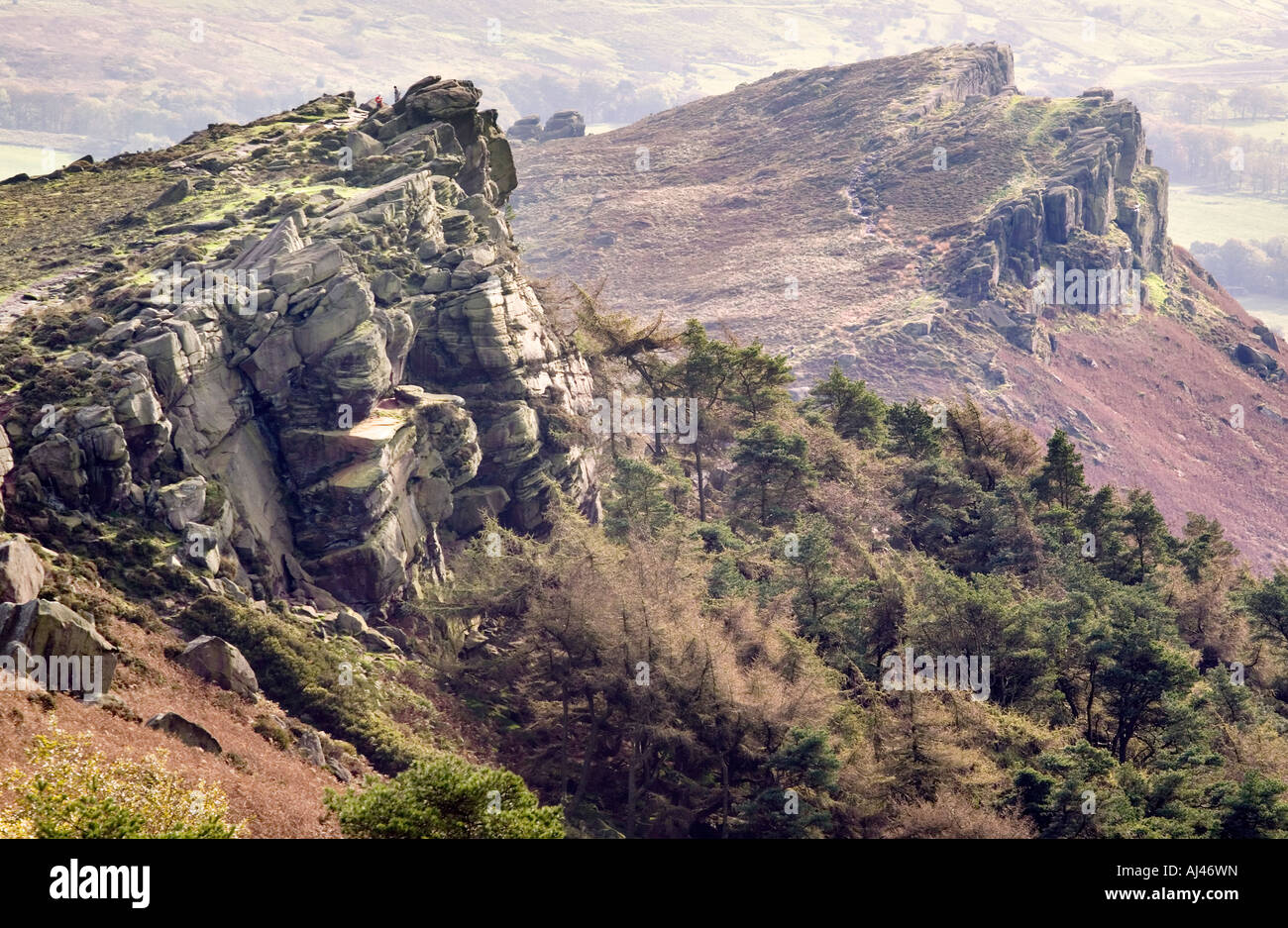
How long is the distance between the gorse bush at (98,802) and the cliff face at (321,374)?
15297 millimetres

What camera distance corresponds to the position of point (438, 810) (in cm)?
Answer: 2605

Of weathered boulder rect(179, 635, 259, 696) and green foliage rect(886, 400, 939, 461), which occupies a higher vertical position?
green foliage rect(886, 400, 939, 461)

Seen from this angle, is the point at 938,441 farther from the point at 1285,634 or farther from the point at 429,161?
the point at 429,161

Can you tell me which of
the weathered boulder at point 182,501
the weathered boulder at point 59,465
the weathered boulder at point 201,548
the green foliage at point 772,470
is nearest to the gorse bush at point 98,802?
the weathered boulder at point 59,465

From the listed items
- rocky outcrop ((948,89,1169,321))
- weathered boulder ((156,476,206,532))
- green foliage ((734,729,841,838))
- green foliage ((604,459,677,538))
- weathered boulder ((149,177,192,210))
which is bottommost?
green foliage ((734,729,841,838))

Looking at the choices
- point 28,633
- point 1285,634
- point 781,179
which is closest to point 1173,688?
point 1285,634

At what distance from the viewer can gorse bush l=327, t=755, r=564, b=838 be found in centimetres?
2585

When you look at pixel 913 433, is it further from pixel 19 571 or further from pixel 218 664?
pixel 19 571

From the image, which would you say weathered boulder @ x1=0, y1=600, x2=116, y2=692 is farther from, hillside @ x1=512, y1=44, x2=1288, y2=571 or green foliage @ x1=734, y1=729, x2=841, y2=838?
hillside @ x1=512, y1=44, x2=1288, y2=571

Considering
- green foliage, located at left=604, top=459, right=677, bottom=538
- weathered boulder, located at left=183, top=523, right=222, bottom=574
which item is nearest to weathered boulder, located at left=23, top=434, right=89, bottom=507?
weathered boulder, located at left=183, top=523, right=222, bottom=574

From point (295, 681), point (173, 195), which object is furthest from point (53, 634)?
point (173, 195)

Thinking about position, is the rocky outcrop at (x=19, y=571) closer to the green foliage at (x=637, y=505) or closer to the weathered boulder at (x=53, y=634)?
the weathered boulder at (x=53, y=634)

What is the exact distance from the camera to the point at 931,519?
216 feet

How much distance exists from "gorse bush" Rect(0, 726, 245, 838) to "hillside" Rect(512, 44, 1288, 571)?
113 m
